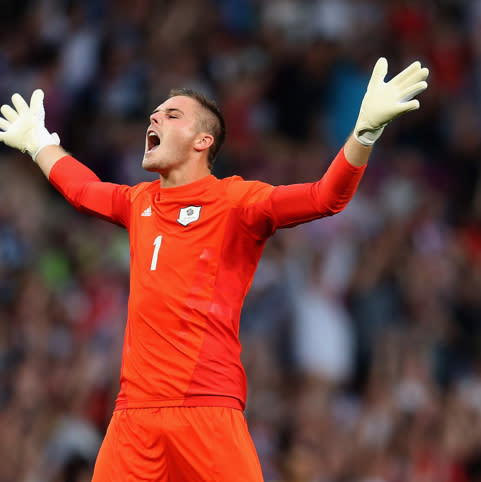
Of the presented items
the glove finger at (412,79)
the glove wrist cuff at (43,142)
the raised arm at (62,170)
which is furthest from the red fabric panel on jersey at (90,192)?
the glove finger at (412,79)

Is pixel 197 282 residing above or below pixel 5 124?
below

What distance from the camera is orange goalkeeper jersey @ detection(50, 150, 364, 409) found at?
489 centimetres

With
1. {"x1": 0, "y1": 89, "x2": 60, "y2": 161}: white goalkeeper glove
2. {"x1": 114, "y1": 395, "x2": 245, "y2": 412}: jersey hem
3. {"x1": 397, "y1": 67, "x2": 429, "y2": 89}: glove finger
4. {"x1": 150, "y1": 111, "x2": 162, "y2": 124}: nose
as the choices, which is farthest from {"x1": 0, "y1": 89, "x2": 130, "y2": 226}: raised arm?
{"x1": 397, "y1": 67, "x2": 429, "y2": 89}: glove finger

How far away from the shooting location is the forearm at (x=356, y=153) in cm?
467

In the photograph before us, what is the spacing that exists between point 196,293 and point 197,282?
5 cm

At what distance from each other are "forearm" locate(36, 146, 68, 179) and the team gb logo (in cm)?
87

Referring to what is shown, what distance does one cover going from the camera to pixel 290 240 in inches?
406

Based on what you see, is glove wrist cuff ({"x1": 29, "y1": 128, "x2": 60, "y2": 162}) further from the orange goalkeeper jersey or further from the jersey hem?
the jersey hem

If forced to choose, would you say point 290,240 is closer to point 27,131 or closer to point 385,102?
point 27,131

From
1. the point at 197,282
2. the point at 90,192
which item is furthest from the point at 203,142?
the point at 197,282

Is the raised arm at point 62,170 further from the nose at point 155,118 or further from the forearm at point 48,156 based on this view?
the nose at point 155,118

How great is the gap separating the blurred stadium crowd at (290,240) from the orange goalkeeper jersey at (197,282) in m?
2.21

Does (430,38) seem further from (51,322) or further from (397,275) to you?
(51,322)

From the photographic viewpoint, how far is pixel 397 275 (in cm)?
1027
